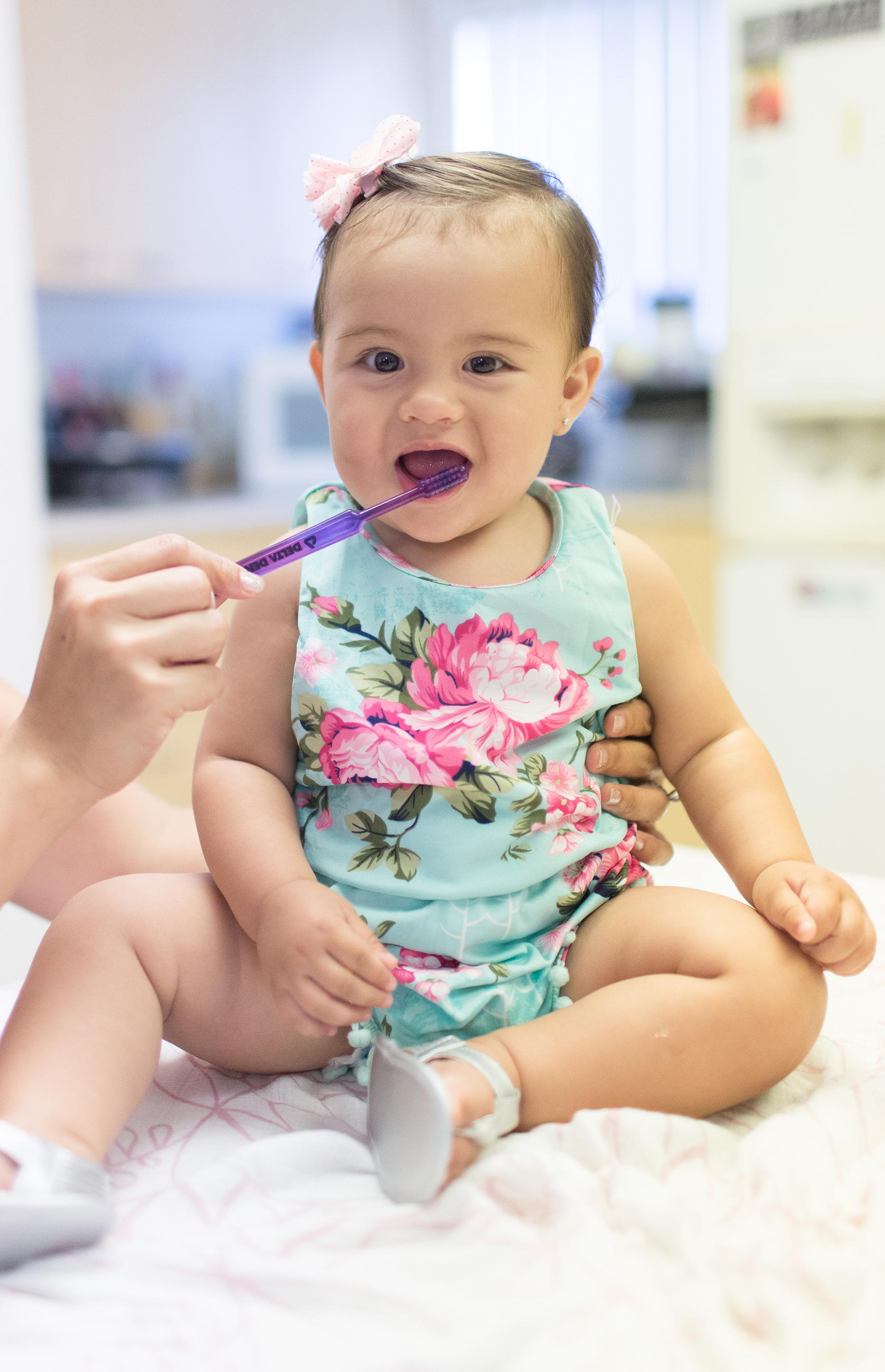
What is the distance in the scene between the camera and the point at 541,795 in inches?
33.6

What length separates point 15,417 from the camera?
207 centimetres

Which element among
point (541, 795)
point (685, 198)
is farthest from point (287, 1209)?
point (685, 198)

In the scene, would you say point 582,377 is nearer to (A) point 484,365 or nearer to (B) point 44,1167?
(A) point 484,365

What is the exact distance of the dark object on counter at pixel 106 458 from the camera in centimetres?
315

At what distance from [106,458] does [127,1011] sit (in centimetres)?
263

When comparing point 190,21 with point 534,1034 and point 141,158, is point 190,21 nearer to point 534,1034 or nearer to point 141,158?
point 141,158

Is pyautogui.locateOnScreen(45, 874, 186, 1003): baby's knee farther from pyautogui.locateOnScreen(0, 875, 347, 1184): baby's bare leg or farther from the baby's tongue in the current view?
the baby's tongue

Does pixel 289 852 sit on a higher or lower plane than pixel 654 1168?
higher

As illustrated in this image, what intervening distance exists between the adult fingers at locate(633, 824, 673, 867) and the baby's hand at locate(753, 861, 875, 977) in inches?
6.1

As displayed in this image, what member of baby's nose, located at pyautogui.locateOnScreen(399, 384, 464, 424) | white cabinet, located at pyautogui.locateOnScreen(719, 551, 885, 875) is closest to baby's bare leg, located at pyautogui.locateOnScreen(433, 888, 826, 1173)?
baby's nose, located at pyautogui.locateOnScreen(399, 384, 464, 424)

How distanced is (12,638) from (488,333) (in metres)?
1.33

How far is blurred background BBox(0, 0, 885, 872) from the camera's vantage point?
8.58 feet

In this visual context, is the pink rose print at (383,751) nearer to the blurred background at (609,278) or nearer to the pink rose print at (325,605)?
the pink rose print at (325,605)

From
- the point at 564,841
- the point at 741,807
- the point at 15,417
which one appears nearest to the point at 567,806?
the point at 564,841
